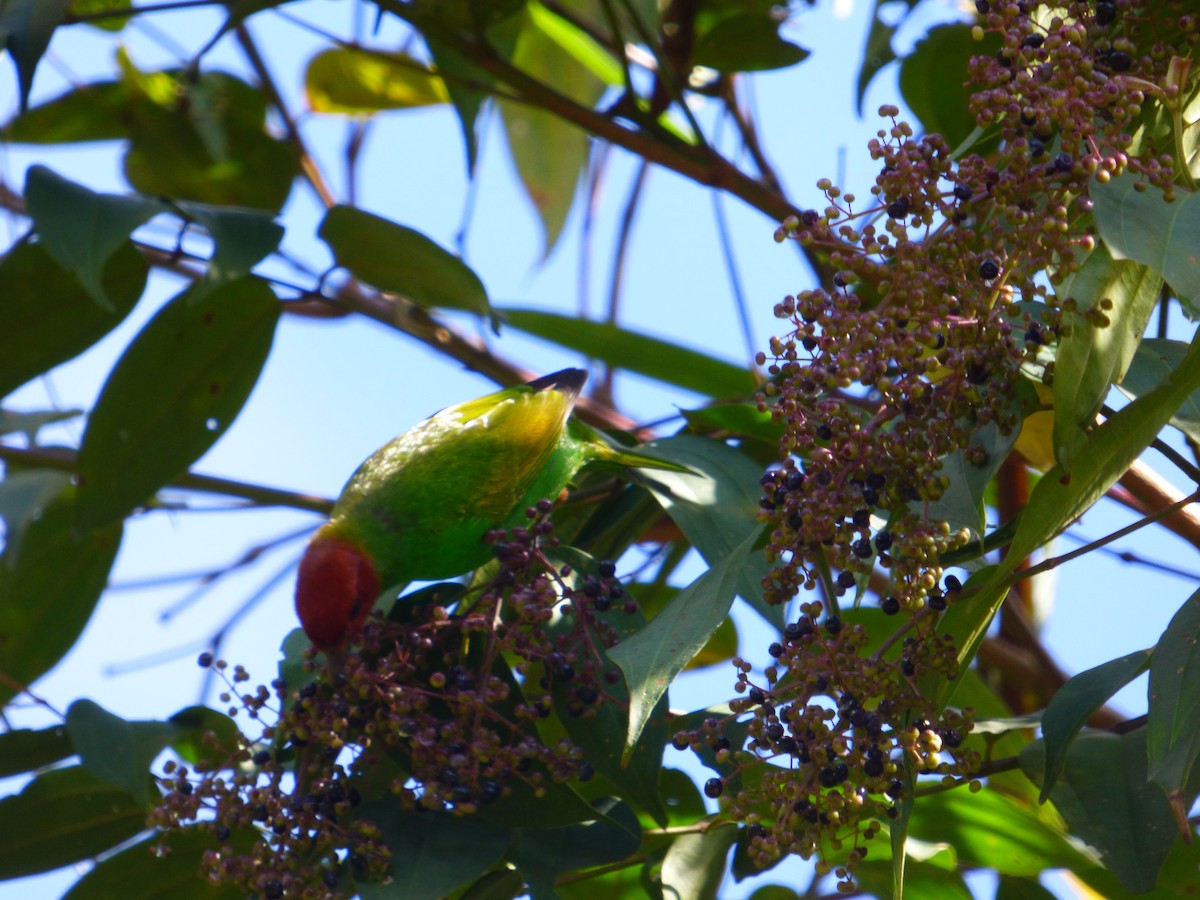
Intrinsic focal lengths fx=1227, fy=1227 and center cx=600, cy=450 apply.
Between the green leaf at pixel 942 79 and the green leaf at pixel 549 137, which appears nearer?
the green leaf at pixel 942 79

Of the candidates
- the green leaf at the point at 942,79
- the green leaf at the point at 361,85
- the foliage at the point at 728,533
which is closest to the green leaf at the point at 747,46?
the foliage at the point at 728,533

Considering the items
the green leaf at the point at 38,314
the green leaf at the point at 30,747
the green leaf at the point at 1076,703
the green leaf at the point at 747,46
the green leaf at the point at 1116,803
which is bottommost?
the green leaf at the point at 1116,803

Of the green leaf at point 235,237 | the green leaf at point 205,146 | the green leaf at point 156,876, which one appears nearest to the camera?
the green leaf at point 235,237

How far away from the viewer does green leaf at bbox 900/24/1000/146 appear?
253cm

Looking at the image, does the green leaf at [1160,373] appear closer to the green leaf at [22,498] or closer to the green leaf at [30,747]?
the green leaf at [30,747]

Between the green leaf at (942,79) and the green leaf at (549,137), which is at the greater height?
the green leaf at (549,137)

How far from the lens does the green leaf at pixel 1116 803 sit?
1.53 m

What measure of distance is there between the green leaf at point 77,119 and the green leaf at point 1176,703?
3184 mm

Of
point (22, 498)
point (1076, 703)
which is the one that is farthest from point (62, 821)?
point (1076, 703)

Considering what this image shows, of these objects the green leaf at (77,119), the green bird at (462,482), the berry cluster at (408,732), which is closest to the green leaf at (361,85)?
the green leaf at (77,119)

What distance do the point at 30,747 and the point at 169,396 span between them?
668 millimetres

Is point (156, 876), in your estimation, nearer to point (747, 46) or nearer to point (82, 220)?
point (82, 220)

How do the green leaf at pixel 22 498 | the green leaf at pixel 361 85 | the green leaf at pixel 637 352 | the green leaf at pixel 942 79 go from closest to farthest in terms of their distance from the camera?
the green leaf at pixel 22 498 < the green leaf at pixel 942 79 < the green leaf at pixel 637 352 < the green leaf at pixel 361 85

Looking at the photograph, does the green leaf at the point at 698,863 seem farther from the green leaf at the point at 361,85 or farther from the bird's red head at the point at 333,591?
the green leaf at the point at 361,85
